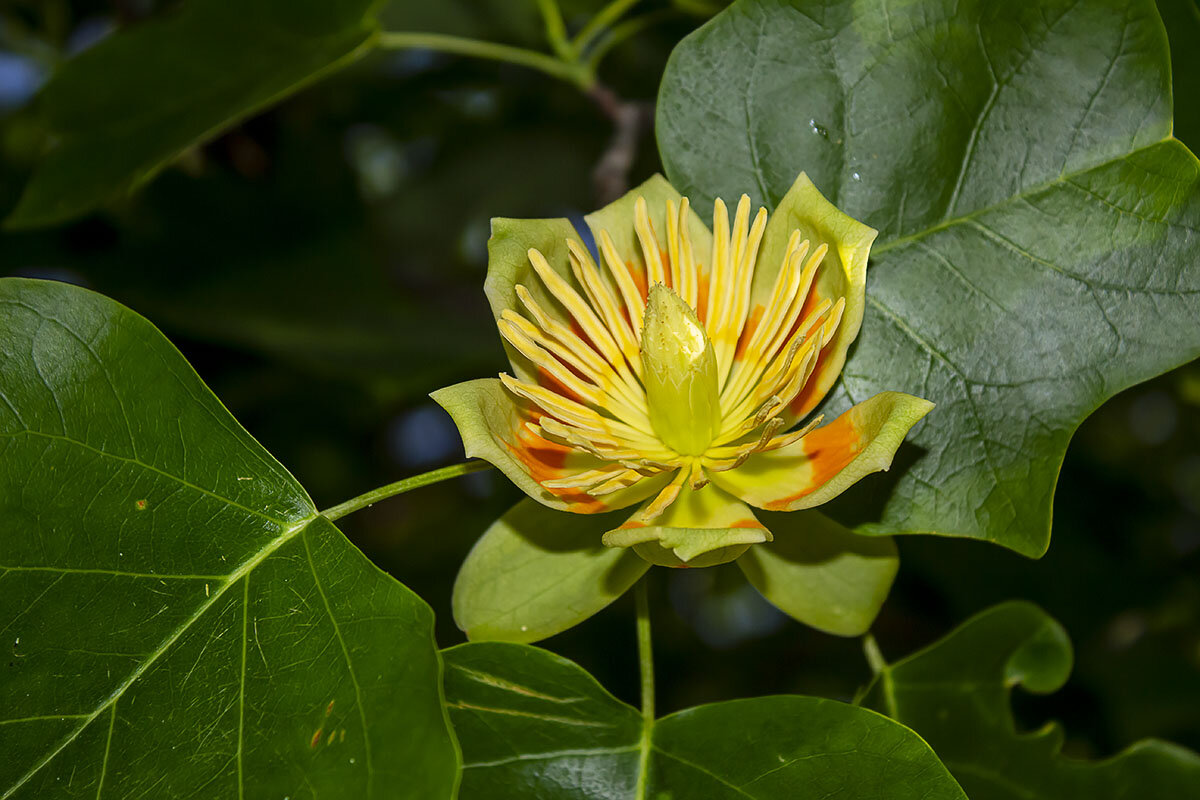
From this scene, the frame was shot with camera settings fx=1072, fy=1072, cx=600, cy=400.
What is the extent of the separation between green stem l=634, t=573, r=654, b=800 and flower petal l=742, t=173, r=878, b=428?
33 cm

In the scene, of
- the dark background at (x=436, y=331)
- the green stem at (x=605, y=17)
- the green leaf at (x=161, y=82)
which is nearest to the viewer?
the green leaf at (x=161, y=82)

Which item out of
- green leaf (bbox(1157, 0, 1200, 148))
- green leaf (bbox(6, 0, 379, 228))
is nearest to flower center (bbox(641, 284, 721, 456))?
green leaf (bbox(1157, 0, 1200, 148))

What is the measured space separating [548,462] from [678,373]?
0.23 m

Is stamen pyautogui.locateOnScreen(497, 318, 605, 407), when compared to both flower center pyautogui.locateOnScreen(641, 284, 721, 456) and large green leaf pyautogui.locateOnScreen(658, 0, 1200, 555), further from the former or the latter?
large green leaf pyautogui.locateOnScreen(658, 0, 1200, 555)

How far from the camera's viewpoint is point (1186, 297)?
1.37 meters

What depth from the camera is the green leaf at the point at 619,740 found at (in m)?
1.32

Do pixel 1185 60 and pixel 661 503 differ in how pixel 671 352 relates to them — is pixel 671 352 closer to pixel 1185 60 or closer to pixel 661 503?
pixel 661 503

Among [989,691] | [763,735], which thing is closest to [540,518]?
[763,735]

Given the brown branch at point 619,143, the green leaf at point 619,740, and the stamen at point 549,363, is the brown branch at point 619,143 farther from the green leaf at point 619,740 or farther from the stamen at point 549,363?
the green leaf at point 619,740

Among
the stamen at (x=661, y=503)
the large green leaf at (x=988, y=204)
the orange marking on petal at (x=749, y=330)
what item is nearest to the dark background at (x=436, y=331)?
the large green leaf at (x=988, y=204)

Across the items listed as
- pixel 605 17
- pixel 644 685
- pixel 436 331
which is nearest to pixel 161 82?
pixel 605 17

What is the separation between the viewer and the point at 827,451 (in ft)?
4.55

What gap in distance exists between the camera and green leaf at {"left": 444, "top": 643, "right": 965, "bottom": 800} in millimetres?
1321

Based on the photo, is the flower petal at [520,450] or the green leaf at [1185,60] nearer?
the flower petal at [520,450]
